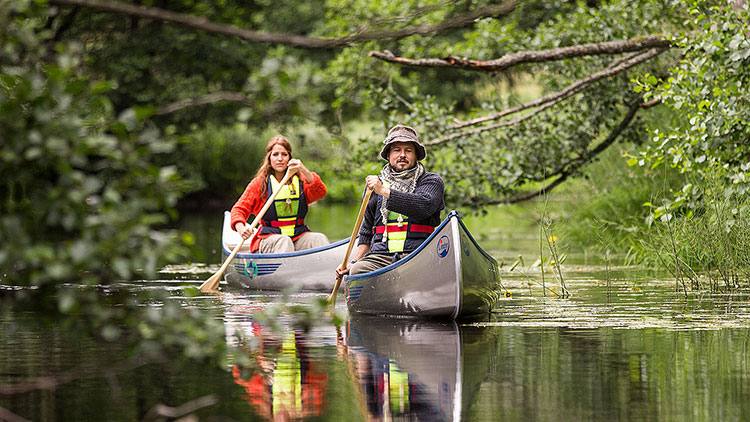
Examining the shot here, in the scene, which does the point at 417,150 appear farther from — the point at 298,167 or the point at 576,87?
the point at 576,87

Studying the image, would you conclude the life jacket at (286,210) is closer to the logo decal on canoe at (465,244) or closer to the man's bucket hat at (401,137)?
the man's bucket hat at (401,137)

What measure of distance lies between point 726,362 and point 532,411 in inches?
64.3

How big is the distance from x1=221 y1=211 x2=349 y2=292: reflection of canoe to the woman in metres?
0.22

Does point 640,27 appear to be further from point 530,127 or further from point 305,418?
point 305,418

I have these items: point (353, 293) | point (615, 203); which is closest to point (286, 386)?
point (353, 293)

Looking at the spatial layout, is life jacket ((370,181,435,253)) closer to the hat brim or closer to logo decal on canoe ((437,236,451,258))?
the hat brim

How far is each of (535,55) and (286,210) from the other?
286 cm

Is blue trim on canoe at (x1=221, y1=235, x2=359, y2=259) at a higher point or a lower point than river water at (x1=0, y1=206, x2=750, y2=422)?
higher

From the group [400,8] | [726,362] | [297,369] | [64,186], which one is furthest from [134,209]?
[400,8]

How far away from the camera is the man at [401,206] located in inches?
312

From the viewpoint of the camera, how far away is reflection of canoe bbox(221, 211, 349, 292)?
10.5m

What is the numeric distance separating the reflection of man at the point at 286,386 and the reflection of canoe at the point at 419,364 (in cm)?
24

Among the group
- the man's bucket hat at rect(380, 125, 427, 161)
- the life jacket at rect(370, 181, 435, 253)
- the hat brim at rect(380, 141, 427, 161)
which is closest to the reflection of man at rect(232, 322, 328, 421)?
the life jacket at rect(370, 181, 435, 253)

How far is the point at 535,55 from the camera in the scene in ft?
36.2
